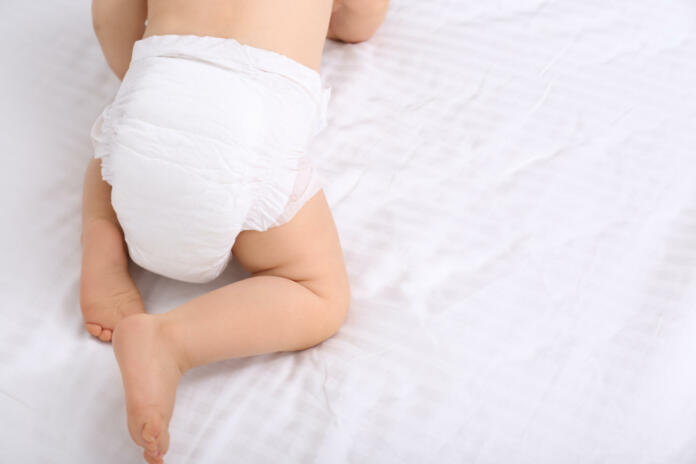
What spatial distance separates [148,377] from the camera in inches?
34.9

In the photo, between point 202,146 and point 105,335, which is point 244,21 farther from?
point 105,335


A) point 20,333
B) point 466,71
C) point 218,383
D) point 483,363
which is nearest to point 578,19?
point 466,71

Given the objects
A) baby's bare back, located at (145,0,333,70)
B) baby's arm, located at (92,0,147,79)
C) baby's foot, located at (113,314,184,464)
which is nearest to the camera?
baby's foot, located at (113,314,184,464)

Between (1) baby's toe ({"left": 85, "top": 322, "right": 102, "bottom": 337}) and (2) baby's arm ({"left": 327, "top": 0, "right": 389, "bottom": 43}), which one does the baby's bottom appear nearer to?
(1) baby's toe ({"left": 85, "top": 322, "right": 102, "bottom": 337})

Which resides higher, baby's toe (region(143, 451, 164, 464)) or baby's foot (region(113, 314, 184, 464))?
baby's foot (region(113, 314, 184, 464))

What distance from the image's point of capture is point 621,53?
1.39m

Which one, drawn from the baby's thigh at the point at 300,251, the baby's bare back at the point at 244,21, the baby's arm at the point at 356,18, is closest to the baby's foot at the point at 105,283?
the baby's thigh at the point at 300,251

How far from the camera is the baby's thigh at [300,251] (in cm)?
101

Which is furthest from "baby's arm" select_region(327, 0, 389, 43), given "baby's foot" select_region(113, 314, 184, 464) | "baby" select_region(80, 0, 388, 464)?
"baby's foot" select_region(113, 314, 184, 464)

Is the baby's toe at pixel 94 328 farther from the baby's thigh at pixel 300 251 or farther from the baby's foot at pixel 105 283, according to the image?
the baby's thigh at pixel 300 251

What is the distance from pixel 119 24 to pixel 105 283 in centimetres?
42

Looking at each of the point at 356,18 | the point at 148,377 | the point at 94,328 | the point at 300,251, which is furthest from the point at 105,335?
the point at 356,18

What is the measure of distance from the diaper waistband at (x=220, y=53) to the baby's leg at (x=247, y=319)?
0.19 meters

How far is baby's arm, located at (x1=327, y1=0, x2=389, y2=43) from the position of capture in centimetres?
134
